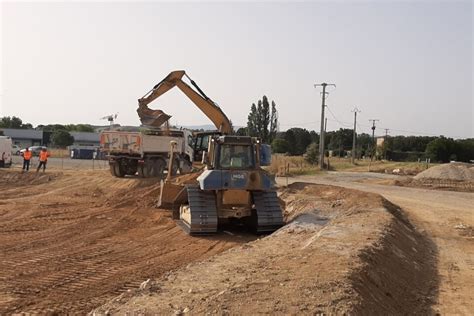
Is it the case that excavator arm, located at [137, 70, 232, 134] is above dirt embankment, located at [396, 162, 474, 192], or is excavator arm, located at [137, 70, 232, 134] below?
above

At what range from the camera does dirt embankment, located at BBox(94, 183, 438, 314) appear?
235 inches

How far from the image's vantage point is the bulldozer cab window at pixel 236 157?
45.9ft

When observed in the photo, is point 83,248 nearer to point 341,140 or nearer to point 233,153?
point 233,153

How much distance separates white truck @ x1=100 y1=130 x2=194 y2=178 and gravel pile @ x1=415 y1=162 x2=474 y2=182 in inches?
610

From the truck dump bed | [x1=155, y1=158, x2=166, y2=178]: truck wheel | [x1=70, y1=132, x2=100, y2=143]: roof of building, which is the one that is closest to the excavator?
the truck dump bed

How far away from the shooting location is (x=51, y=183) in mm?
27359

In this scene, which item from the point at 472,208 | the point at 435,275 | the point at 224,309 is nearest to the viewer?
the point at 224,309

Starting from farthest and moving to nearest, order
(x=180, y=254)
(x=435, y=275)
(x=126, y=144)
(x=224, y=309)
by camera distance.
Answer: (x=126, y=144) → (x=180, y=254) → (x=435, y=275) → (x=224, y=309)

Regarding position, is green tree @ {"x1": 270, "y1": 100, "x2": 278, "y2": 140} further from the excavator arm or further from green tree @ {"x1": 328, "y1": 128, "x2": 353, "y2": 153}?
the excavator arm

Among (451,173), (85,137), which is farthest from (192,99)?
(85,137)

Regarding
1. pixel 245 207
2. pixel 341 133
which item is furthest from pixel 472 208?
pixel 341 133

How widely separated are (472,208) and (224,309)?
57.3ft

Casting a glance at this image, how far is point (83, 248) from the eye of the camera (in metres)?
11.0

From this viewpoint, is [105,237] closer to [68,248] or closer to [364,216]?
[68,248]
